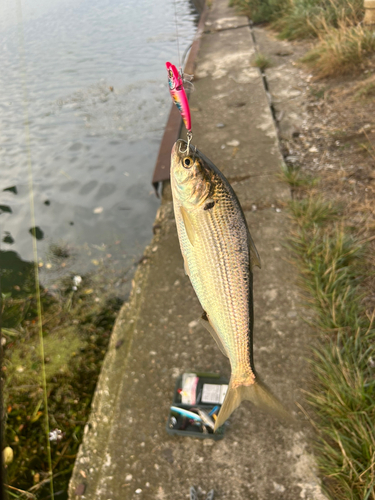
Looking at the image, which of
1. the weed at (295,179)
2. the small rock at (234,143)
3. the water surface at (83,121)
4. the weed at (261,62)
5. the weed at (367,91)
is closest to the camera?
the weed at (295,179)

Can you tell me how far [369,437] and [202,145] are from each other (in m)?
3.89

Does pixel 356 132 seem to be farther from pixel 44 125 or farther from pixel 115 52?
pixel 115 52

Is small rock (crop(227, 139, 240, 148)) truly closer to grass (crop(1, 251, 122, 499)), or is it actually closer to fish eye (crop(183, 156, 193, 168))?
grass (crop(1, 251, 122, 499))

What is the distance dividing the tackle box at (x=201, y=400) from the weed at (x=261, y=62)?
6328 millimetres

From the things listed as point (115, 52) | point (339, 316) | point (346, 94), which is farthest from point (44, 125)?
point (339, 316)

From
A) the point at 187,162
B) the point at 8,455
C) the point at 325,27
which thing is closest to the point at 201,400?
the point at 8,455

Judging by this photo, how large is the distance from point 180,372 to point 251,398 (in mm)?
1396

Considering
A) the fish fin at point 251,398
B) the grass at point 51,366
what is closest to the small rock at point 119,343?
the grass at point 51,366

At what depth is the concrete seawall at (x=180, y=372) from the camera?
2090 millimetres

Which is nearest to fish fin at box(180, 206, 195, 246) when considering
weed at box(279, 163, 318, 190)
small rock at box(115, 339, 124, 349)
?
small rock at box(115, 339, 124, 349)

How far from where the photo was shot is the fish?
44.1 inches

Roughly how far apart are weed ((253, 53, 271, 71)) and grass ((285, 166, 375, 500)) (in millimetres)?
4493

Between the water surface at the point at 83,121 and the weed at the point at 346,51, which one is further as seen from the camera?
the weed at the point at 346,51

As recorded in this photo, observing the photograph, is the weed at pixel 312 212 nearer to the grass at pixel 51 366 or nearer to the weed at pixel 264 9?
the grass at pixel 51 366
